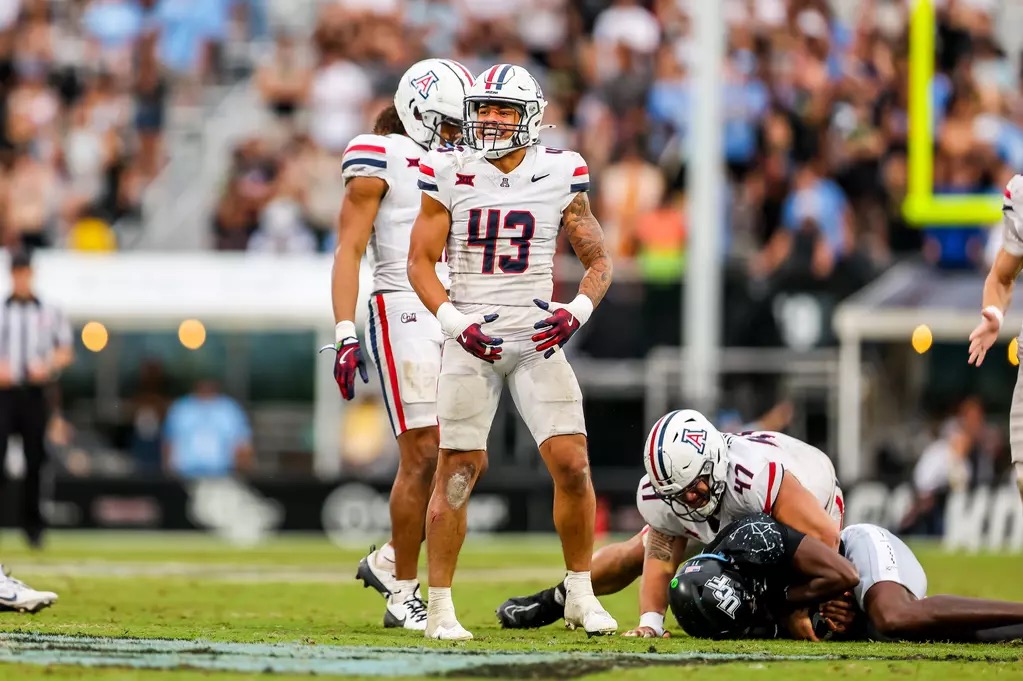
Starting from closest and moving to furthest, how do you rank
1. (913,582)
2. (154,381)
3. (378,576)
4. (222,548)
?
(913,582) → (378,576) → (222,548) → (154,381)

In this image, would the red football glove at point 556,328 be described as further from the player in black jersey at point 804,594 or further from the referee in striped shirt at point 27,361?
the referee in striped shirt at point 27,361

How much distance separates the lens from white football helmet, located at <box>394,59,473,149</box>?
807 cm

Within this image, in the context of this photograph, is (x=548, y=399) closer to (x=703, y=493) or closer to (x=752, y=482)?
(x=703, y=493)

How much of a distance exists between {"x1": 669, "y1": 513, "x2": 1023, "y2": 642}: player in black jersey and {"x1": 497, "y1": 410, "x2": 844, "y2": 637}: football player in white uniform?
15 cm

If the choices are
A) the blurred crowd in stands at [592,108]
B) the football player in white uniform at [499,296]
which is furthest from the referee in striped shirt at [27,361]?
the football player in white uniform at [499,296]

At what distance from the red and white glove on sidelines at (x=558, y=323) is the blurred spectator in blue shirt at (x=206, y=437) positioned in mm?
9990

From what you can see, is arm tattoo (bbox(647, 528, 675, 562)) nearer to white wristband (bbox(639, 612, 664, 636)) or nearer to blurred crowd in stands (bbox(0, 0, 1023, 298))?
white wristband (bbox(639, 612, 664, 636))

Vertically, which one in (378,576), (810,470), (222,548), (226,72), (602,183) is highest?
(226,72)

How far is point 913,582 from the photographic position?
7273 mm

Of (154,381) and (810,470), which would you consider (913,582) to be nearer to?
(810,470)

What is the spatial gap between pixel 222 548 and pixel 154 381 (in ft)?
9.85

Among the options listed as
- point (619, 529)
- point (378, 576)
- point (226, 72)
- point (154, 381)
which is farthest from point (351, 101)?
point (378, 576)

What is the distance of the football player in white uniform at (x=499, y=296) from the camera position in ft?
23.3

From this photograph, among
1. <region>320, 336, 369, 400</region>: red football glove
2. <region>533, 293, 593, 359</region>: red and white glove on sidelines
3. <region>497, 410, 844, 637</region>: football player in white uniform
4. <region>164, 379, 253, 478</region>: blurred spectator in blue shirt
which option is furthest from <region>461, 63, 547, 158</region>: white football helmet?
<region>164, 379, 253, 478</region>: blurred spectator in blue shirt
